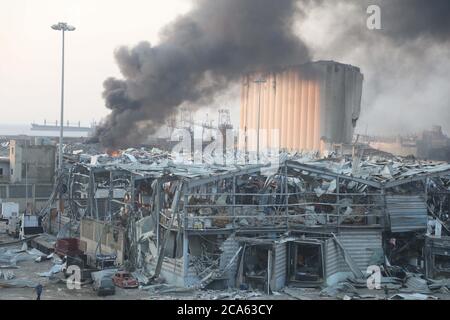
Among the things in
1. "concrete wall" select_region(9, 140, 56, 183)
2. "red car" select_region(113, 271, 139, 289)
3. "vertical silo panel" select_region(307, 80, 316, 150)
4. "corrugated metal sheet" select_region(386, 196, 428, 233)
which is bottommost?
"red car" select_region(113, 271, 139, 289)

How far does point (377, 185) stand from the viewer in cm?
1379

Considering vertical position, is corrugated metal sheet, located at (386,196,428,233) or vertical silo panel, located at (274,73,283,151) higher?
vertical silo panel, located at (274,73,283,151)

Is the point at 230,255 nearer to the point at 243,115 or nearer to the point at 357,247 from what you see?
the point at 357,247

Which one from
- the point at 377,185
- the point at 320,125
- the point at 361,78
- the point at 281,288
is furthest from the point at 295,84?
the point at 281,288

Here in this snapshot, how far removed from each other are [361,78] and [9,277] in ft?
109

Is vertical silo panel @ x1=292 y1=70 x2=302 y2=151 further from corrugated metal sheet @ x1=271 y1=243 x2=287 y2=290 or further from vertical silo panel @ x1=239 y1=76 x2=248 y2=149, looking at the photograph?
corrugated metal sheet @ x1=271 y1=243 x2=287 y2=290

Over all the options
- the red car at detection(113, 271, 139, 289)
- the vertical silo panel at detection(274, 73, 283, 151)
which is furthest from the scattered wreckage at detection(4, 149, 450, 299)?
the vertical silo panel at detection(274, 73, 283, 151)

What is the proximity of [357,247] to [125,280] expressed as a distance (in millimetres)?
5080

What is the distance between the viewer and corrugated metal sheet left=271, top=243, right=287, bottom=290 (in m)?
11.8

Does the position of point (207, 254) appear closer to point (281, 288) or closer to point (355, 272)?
point (281, 288)

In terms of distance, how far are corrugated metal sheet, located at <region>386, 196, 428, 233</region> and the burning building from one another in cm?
2224

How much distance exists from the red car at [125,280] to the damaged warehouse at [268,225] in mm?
461

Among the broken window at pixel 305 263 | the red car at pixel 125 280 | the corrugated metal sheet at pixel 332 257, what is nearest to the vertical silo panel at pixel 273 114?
the corrugated metal sheet at pixel 332 257

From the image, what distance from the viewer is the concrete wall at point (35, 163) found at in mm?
22297
